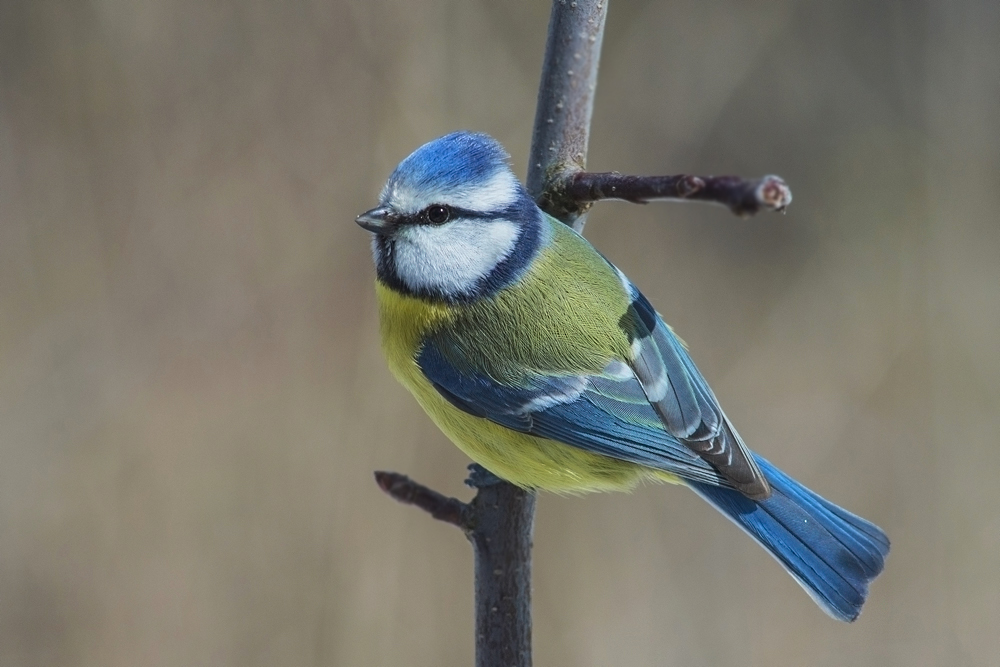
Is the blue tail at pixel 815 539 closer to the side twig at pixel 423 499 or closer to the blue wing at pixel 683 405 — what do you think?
the blue wing at pixel 683 405

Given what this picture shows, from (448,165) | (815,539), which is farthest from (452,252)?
(815,539)

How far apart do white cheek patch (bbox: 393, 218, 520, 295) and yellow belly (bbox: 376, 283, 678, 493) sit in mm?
57

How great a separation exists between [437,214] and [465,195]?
0.06m

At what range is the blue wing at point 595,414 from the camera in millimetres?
1613

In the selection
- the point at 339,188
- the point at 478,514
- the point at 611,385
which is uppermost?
the point at 339,188

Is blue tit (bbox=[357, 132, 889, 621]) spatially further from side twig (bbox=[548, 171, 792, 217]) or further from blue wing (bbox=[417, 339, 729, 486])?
side twig (bbox=[548, 171, 792, 217])

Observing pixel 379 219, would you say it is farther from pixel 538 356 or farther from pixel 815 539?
pixel 815 539

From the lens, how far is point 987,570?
3.36 m

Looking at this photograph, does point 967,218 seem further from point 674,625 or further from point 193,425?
point 193,425

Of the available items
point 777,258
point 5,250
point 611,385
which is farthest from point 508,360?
point 777,258

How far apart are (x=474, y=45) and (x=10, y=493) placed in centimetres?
230

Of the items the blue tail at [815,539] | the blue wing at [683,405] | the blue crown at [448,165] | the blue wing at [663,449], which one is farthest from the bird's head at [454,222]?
the blue tail at [815,539]

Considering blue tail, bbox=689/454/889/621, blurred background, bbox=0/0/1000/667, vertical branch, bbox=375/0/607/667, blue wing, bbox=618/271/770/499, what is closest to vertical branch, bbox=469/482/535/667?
vertical branch, bbox=375/0/607/667

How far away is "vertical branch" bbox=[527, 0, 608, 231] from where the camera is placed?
1577mm
